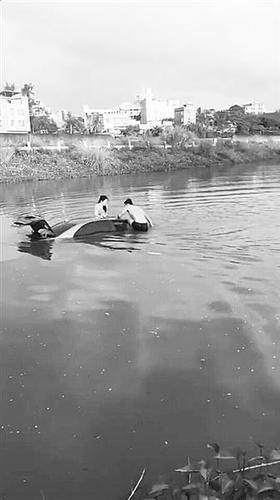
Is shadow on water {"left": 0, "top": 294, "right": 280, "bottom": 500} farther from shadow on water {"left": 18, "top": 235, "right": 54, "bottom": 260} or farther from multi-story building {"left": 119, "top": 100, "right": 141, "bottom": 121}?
multi-story building {"left": 119, "top": 100, "right": 141, "bottom": 121}

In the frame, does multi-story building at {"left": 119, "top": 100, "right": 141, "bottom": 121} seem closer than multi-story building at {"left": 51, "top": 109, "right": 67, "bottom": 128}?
No

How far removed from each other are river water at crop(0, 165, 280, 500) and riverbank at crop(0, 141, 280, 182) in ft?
91.2

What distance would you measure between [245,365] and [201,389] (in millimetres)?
725

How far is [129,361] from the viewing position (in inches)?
219

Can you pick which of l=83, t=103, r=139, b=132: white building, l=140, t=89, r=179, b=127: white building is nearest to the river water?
l=83, t=103, r=139, b=132: white building

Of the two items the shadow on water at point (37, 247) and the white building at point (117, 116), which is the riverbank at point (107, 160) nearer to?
the shadow on water at point (37, 247)

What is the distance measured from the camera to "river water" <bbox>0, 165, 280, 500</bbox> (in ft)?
13.2

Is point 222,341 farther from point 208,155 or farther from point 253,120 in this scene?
point 253,120

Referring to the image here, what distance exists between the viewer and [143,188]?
27422 mm

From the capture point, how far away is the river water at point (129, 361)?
402 cm

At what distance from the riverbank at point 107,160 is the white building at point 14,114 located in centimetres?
2829

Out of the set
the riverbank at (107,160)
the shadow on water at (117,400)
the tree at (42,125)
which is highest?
the tree at (42,125)

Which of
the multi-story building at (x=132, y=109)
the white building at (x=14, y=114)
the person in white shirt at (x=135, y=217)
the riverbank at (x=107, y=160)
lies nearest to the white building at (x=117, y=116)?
the multi-story building at (x=132, y=109)

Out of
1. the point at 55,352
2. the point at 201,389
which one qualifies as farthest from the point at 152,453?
the point at 55,352
